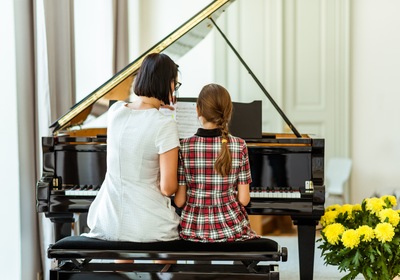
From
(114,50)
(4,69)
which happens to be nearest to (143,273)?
Answer: (4,69)

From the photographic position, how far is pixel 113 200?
2709 millimetres

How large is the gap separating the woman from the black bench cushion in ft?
0.18

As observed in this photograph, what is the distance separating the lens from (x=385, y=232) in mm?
2811

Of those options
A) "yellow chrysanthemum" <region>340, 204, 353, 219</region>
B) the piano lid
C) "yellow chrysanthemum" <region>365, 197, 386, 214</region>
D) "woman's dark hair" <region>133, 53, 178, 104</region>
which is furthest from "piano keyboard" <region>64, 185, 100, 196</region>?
"yellow chrysanthemum" <region>365, 197, 386, 214</region>

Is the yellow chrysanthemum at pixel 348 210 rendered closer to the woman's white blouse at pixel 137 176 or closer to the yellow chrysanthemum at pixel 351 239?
the yellow chrysanthemum at pixel 351 239

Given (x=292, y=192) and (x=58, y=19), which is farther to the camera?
(x=58, y=19)

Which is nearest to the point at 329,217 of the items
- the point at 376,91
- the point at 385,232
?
the point at 385,232

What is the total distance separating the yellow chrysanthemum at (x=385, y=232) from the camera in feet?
9.21

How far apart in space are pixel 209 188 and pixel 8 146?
1.30 meters

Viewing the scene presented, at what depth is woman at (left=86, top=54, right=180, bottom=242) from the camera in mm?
2660

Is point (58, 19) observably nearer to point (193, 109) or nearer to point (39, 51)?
point (39, 51)

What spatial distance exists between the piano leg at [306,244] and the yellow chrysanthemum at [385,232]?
1.81 feet

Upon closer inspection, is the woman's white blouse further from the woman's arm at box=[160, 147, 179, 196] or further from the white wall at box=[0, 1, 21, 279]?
the white wall at box=[0, 1, 21, 279]

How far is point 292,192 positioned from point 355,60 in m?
2.94
